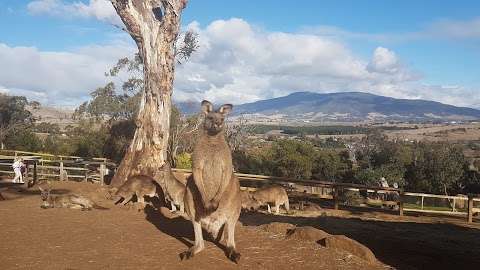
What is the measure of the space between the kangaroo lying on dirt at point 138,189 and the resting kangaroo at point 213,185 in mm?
8604

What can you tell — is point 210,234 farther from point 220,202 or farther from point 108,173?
point 108,173

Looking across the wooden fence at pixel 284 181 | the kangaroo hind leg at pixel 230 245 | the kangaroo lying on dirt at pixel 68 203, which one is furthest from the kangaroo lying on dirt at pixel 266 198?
the kangaroo hind leg at pixel 230 245

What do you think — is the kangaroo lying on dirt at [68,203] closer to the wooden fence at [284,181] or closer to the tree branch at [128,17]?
the wooden fence at [284,181]

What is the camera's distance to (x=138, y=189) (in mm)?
16828

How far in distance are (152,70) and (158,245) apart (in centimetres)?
1362

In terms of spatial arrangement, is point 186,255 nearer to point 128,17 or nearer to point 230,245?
point 230,245

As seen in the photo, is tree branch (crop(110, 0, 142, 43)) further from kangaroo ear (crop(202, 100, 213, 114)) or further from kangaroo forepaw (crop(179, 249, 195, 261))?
kangaroo forepaw (crop(179, 249, 195, 261))

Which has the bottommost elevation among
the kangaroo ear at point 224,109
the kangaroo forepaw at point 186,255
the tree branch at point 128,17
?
the kangaroo forepaw at point 186,255

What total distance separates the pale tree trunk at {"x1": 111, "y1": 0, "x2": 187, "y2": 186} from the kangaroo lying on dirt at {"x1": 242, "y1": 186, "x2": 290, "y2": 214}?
4.59 m

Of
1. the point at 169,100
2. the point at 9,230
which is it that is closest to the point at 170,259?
the point at 9,230

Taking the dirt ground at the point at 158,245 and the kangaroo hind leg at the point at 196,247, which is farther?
the kangaroo hind leg at the point at 196,247

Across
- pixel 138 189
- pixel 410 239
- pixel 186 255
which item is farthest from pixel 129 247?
pixel 410 239

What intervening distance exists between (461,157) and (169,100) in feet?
96.6

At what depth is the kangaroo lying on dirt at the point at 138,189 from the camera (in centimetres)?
1673
